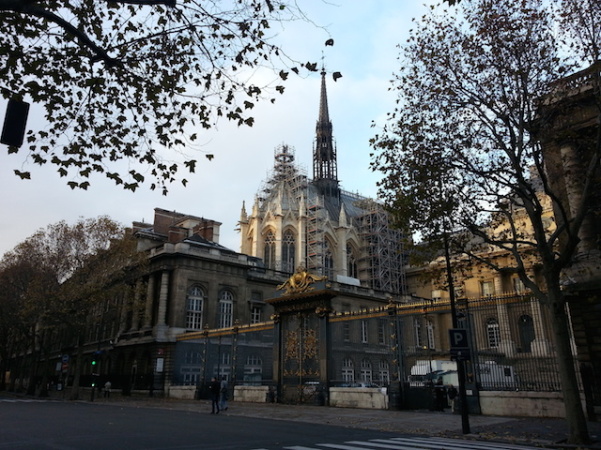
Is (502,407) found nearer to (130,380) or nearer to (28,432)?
(28,432)

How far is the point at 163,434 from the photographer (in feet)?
37.1

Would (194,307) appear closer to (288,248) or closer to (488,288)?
(288,248)

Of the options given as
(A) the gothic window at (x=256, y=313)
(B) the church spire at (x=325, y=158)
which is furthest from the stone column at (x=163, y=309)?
(B) the church spire at (x=325, y=158)

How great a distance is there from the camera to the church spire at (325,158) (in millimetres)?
74938

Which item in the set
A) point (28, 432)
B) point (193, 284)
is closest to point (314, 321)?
point (28, 432)

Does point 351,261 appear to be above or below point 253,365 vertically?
above

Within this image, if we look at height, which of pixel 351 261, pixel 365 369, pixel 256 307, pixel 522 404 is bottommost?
pixel 522 404

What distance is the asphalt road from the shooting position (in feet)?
31.4

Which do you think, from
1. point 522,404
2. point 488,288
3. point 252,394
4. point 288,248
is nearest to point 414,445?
point 522,404

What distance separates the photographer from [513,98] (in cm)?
1254

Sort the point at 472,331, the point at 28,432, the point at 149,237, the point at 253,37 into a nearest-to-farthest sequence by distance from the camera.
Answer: the point at 253,37 < the point at 28,432 < the point at 472,331 < the point at 149,237

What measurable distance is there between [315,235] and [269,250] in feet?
18.4

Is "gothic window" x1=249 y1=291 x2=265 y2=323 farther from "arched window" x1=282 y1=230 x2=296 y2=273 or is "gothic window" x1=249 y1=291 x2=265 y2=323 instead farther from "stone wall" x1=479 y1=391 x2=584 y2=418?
"stone wall" x1=479 y1=391 x2=584 y2=418

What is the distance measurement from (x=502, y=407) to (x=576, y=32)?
34.8 feet
